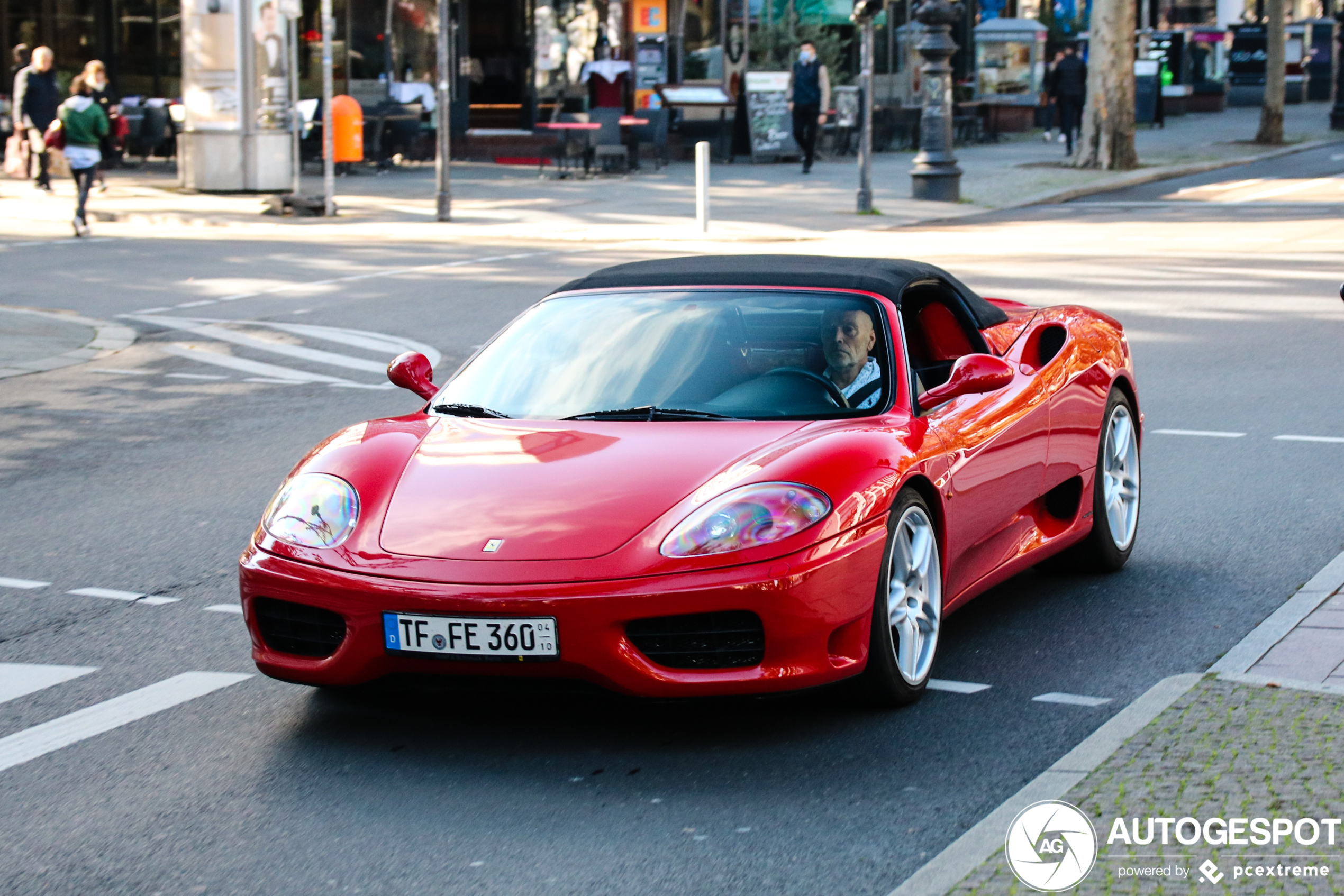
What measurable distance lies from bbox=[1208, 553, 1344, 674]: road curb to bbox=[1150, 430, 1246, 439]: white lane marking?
2822 millimetres

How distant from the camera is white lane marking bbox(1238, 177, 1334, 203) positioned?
27.1m

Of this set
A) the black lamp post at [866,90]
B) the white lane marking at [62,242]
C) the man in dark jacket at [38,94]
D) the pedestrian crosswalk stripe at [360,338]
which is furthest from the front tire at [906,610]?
the man in dark jacket at [38,94]

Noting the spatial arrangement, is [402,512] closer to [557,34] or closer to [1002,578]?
[1002,578]

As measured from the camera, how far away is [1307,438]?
9.48 metres

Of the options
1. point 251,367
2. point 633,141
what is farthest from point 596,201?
point 251,367

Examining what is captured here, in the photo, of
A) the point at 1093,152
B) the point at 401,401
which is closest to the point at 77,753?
the point at 401,401

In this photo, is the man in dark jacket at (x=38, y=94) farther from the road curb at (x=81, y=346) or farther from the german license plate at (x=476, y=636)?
the german license plate at (x=476, y=636)

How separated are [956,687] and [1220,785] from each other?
1.26 m

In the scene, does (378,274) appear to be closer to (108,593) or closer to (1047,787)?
(108,593)

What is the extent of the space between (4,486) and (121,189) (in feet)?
65.5

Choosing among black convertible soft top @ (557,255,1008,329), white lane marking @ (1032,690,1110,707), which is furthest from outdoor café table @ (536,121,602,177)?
white lane marking @ (1032,690,1110,707)

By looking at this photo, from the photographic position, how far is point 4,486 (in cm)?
877

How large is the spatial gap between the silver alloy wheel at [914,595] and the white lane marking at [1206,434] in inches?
187

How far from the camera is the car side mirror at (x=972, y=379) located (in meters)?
5.51
